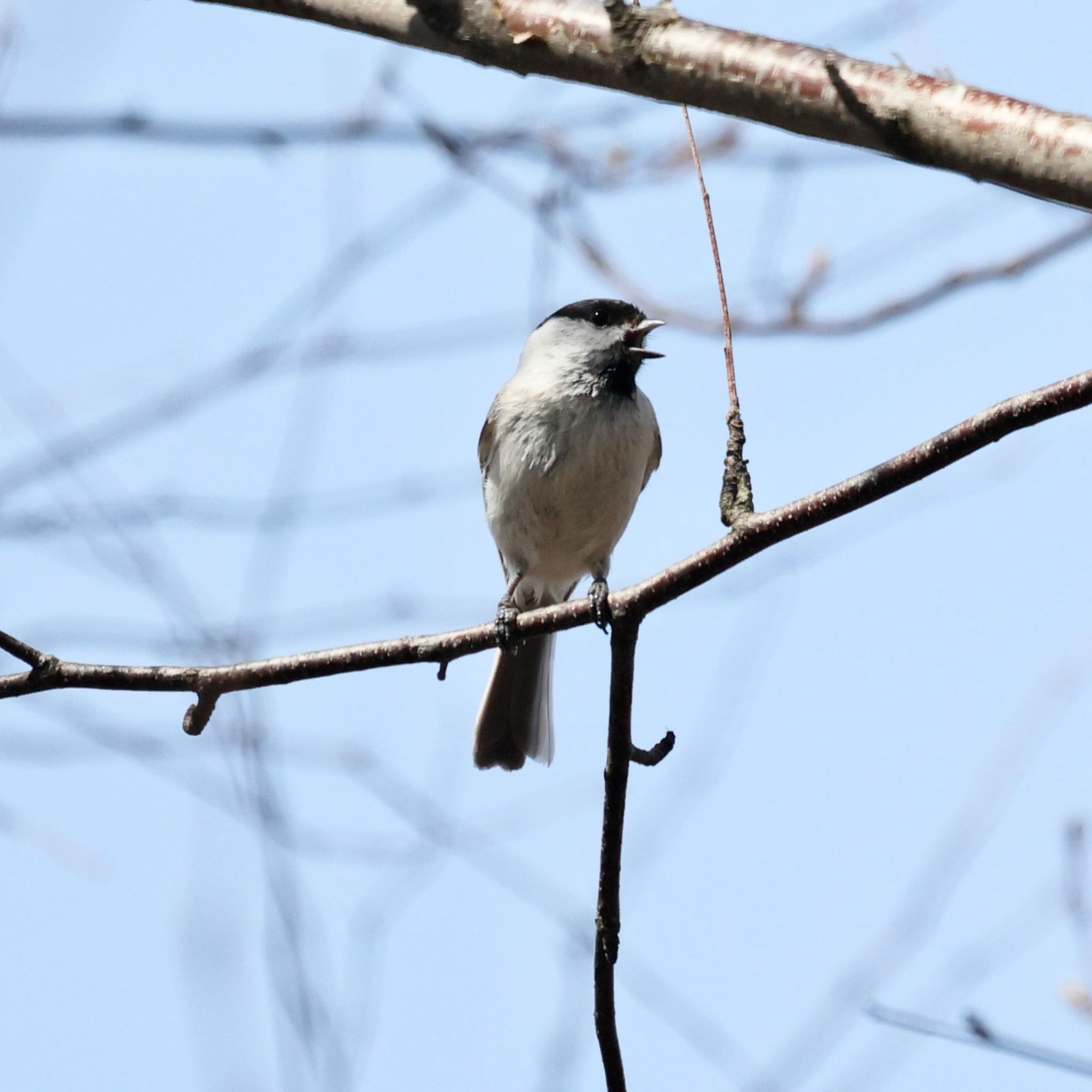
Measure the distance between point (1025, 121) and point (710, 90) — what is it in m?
0.34

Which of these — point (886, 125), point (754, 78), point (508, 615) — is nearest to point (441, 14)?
point (754, 78)

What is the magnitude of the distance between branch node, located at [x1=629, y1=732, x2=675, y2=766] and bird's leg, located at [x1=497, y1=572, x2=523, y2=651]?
1.12 ft

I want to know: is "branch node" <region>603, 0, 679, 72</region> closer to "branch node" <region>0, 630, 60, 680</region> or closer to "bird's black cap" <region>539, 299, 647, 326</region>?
"branch node" <region>0, 630, 60, 680</region>

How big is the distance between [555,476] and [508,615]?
2.12 ft

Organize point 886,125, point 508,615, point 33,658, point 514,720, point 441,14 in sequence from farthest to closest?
point 514,720, point 508,615, point 33,658, point 441,14, point 886,125

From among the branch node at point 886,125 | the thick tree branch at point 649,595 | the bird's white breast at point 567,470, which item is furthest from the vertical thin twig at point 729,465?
the bird's white breast at point 567,470

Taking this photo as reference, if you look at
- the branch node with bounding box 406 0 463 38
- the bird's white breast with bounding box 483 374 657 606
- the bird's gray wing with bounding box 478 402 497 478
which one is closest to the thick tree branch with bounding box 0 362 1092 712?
the branch node with bounding box 406 0 463 38

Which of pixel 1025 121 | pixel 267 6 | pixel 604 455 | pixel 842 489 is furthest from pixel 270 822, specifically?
pixel 1025 121

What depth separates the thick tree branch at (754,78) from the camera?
1.27 meters

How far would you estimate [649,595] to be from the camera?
7.11 feet

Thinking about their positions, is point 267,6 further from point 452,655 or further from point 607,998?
point 607,998

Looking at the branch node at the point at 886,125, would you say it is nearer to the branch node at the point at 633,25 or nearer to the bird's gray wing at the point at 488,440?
the branch node at the point at 633,25

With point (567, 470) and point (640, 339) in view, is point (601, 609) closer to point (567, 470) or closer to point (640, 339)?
point (567, 470)

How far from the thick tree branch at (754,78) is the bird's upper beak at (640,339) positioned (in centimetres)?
257
